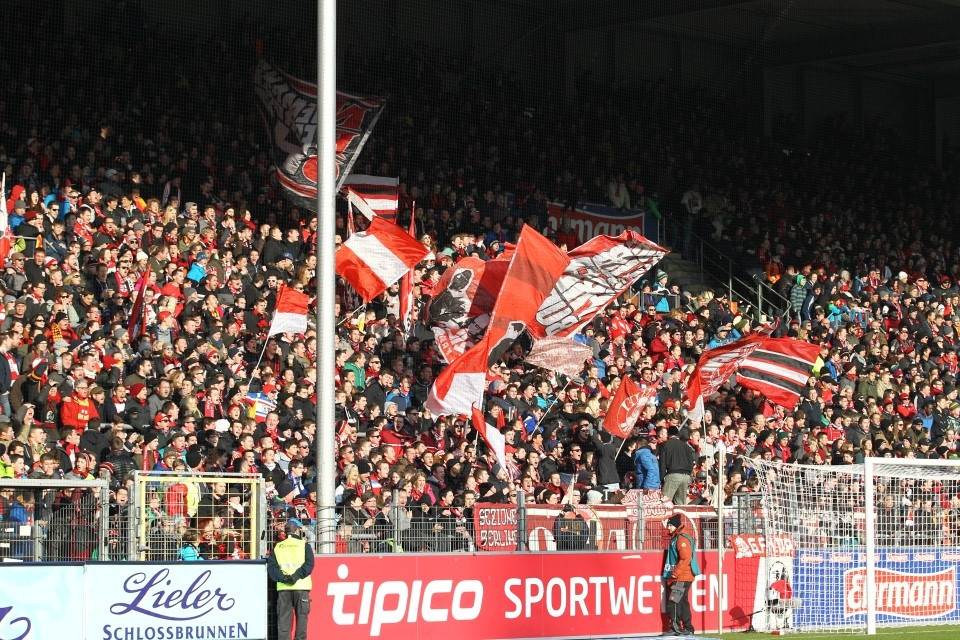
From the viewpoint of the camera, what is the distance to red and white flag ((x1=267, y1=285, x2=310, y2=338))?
65.3ft

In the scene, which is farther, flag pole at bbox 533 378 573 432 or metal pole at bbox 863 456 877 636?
flag pole at bbox 533 378 573 432

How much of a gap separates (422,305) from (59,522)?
998cm

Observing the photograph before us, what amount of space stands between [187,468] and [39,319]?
3.28 m

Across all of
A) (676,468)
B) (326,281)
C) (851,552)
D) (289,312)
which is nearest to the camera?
(326,281)

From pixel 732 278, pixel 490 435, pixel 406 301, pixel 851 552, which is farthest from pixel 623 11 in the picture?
pixel 851 552

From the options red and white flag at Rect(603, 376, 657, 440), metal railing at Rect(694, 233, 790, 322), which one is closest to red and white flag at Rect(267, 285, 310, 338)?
red and white flag at Rect(603, 376, 657, 440)

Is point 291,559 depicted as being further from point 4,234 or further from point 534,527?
point 4,234

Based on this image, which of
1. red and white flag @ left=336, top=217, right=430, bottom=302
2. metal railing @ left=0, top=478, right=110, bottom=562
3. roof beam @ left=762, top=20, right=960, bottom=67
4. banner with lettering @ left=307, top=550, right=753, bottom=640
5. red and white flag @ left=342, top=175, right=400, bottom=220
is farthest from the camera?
roof beam @ left=762, top=20, right=960, bottom=67

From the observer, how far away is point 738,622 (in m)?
18.0

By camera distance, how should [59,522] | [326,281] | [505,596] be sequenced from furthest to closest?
[326,281]
[505,596]
[59,522]

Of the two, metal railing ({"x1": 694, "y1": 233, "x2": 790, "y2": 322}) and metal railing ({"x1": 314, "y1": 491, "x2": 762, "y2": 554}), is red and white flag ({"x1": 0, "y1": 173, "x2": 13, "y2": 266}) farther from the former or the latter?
metal railing ({"x1": 694, "y1": 233, "x2": 790, "y2": 322})

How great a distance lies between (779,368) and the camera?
23328 mm

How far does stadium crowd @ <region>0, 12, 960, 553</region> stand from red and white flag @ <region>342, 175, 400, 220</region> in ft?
2.91

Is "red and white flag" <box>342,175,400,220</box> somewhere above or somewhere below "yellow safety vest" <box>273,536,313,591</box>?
above
